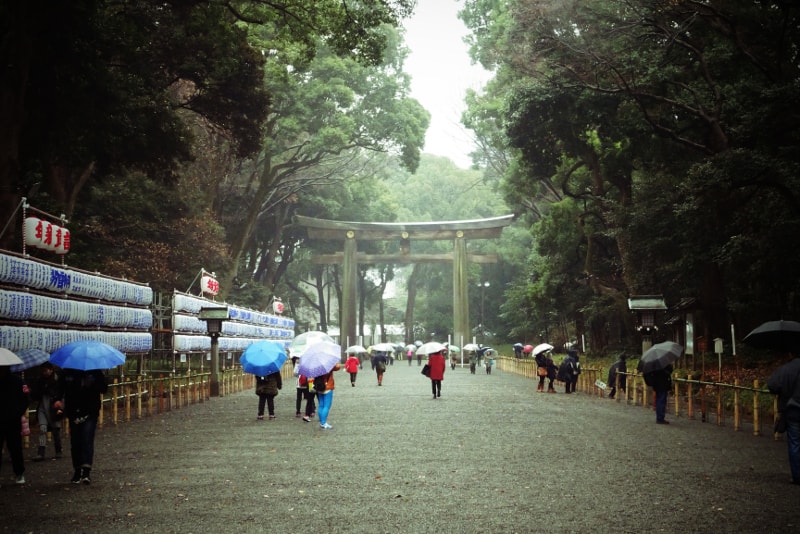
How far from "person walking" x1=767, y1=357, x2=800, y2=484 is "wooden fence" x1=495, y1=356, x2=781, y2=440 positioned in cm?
207

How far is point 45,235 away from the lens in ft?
48.3

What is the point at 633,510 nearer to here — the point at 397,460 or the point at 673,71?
the point at 397,460

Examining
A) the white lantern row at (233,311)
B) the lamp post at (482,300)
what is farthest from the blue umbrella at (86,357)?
the lamp post at (482,300)

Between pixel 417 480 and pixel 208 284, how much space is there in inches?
757

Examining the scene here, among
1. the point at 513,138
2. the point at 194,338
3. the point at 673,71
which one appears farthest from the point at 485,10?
the point at 194,338

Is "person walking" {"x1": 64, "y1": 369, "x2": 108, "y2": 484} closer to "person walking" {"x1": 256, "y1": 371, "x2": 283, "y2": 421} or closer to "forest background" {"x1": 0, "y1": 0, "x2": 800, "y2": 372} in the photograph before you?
"forest background" {"x1": 0, "y1": 0, "x2": 800, "y2": 372}

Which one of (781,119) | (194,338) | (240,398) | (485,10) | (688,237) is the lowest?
(240,398)

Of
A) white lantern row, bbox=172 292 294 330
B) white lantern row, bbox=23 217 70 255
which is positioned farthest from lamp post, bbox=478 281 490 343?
white lantern row, bbox=23 217 70 255

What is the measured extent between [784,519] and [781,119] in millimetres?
11435

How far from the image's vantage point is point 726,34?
1767cm

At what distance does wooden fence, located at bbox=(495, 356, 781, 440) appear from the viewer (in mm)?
13609

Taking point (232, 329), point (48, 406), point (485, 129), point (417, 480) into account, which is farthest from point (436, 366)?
point (485, 129)

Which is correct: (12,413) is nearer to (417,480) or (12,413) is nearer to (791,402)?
(417,480)

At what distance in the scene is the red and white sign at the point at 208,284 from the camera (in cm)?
2598
